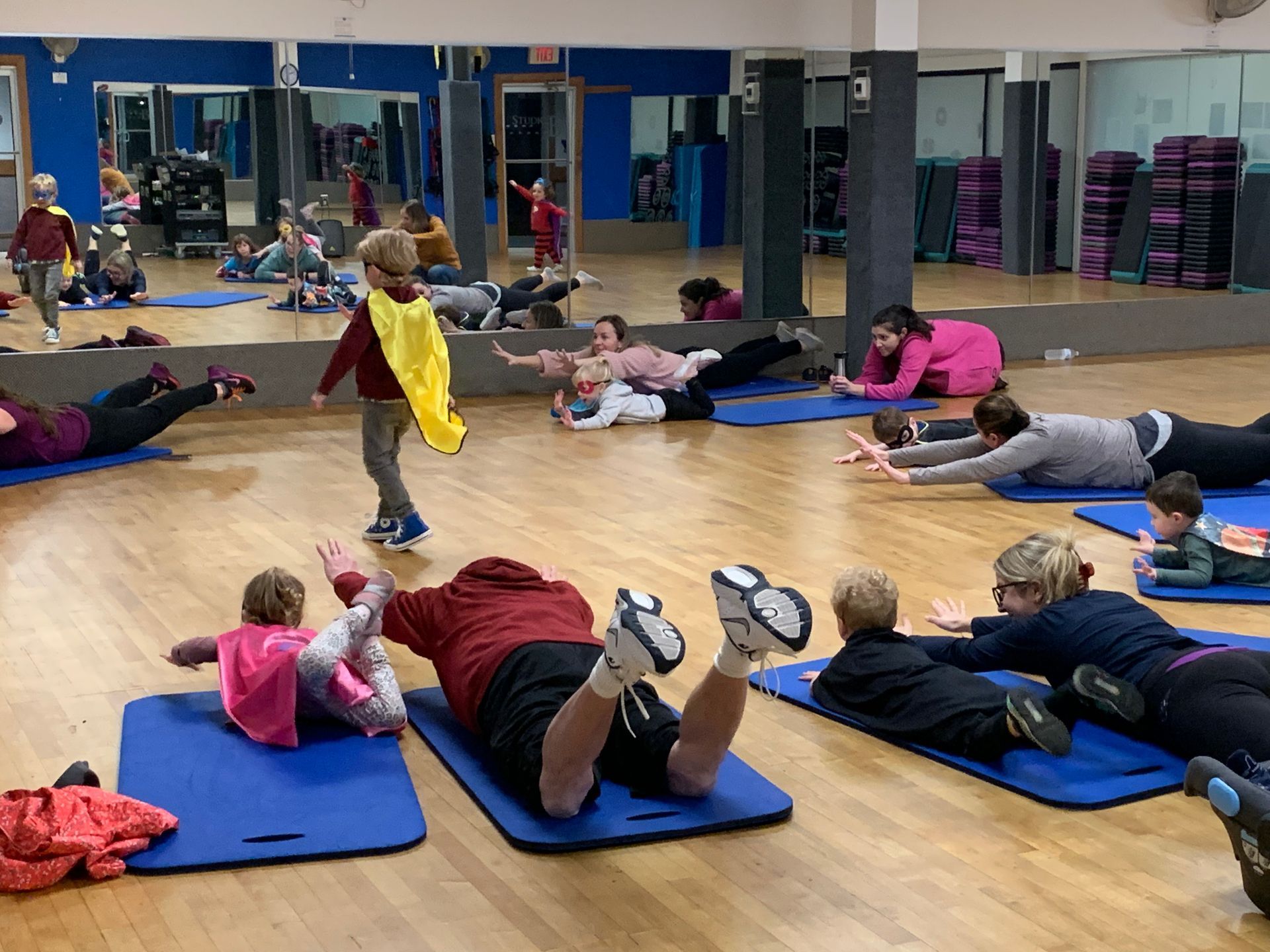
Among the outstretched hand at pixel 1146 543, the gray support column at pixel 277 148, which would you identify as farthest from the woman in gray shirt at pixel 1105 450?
the gray support column at pixel 277 148

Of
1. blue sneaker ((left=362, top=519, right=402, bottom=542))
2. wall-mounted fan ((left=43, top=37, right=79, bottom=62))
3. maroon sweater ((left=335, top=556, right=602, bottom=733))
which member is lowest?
blue sneaker ((left=362, top=519, right=402, bottom=542))

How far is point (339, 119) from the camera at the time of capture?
9062 mm

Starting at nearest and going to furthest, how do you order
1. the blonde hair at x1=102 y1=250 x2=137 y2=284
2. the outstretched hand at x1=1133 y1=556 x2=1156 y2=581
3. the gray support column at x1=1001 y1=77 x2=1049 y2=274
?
the outstretched hand at x1=1133 y1=556 x2=1156 y2=581, the blonde hair at x1=102 y1=250 x2=137 y2=284, the gray support column at x1=1001 y1=77 x2=1049 y2=274

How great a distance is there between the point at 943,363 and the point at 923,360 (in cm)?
48

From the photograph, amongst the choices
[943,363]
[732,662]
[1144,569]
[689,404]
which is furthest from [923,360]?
[732,662]

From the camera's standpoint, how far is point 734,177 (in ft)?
33.9

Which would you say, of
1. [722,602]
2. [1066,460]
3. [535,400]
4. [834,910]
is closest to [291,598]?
[722,602]

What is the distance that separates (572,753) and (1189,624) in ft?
8.25

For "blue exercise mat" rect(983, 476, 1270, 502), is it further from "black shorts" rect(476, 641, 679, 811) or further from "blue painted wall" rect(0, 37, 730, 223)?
"blue painted wall" rect(0, 37, 730, 223)

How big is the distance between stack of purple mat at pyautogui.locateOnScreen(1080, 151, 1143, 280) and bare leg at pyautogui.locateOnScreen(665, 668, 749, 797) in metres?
8.90

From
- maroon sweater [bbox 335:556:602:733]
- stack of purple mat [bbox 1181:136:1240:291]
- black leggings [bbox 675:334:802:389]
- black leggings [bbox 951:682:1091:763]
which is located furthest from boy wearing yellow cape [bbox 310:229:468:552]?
stack of purple mat [bbox 1181:136:1240:291]

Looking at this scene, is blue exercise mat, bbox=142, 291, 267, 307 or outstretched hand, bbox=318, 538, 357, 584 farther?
blue exercise mat, bbox=142, 291, 267, 307

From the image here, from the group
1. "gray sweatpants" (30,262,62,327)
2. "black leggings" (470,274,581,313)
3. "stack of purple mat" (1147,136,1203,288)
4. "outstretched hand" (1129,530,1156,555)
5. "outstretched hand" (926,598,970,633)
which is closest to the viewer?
"outstretched hand" (926,598,970,633)

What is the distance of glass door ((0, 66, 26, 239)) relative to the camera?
843 centimetres
